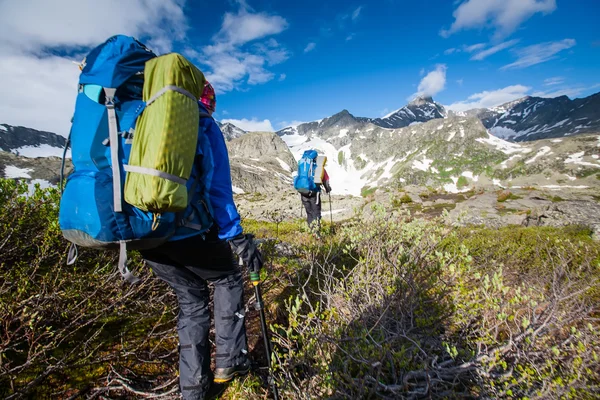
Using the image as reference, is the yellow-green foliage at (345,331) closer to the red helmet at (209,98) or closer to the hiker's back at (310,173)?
the red helmet at (209,98)

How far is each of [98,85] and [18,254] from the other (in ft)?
10.6

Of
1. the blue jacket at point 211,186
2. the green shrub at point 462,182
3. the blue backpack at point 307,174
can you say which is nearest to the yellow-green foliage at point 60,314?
the blue jacket at point 211,186

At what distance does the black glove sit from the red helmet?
154 cm

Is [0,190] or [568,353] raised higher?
[0,190]

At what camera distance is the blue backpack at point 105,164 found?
7.45ft

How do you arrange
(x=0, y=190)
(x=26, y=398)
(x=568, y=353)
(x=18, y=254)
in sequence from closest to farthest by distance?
1. (x=568, y=353)
2. (x=26, y=398)
3. (x=18, y=254)
4. (x=0, y=190)

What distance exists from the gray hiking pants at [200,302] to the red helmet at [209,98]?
4.97 ft

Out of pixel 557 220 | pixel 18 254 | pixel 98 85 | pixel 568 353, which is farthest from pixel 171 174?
pixel 557 220

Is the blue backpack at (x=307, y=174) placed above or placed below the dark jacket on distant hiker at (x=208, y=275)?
above

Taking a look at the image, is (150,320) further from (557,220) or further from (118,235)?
(557,220)

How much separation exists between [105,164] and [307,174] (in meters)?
7.45

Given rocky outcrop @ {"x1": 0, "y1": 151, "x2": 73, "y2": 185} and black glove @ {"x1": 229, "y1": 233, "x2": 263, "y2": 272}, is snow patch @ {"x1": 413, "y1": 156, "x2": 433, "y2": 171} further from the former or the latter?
black glove @ {"x1": 229, "y1": 233, "x2": 263, "y2": 272}

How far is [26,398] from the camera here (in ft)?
9.23

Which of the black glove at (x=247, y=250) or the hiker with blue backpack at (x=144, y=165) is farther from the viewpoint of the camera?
the black glove at (x=247, y=250)
